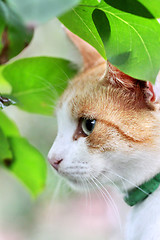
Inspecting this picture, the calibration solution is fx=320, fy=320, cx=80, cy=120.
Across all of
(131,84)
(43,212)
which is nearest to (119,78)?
(131,84)

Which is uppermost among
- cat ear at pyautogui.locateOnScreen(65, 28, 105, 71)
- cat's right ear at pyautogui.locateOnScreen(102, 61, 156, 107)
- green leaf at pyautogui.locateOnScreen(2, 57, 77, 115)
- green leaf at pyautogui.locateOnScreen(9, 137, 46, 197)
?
green leaf at pyautogui.locateOnScreen(2, 57, 77, 115)

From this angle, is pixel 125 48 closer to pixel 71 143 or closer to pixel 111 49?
pixel 111 49

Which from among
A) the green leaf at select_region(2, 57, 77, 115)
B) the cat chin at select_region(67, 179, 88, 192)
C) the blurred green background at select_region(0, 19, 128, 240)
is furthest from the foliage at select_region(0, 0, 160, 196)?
the blurred green background at select_region(0, 19, 128, 240)

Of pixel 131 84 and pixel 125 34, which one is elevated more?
pixel 125 34

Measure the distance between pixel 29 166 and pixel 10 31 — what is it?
338mm

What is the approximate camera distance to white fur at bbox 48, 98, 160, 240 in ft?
1.97

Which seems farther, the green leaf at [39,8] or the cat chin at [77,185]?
the cat chin at [77,185]

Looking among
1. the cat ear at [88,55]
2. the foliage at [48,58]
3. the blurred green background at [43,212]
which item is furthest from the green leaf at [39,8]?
the blurred green background at [43,212]

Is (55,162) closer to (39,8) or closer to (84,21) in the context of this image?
(84,21)

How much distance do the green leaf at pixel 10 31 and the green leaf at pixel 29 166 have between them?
250mm

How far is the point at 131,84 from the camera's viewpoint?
59 cm

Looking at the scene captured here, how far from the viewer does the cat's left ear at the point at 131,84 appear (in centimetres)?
57

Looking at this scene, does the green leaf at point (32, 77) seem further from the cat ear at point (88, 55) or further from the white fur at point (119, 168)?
the cat ear at point (88, 55)

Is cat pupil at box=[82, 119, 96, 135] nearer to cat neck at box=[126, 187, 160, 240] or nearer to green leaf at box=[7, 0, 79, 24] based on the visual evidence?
cat neck at box=[126, 187, 160, 240]
